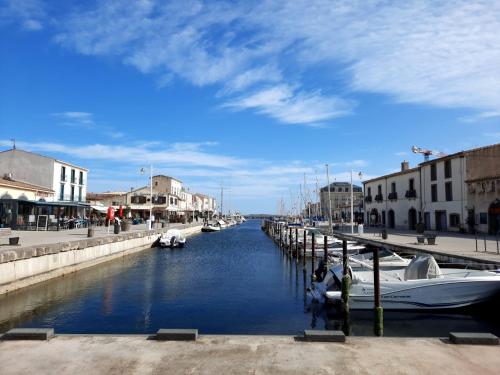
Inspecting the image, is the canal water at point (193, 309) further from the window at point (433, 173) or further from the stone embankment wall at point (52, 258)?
the window at point (433, 173)

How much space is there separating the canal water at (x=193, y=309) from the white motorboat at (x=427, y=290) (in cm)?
50

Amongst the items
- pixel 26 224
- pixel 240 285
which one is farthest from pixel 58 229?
pixel 240 285

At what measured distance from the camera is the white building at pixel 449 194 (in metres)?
38.9

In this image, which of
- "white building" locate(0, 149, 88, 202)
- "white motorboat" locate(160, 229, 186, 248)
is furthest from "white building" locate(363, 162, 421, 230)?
"white building" locate(0, 149, 88, 202)

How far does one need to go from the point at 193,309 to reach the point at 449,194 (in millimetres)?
37266

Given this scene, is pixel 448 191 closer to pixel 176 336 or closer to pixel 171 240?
pixel 171 240

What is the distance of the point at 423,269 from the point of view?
18000 mm

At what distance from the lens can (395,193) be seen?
57688 mm

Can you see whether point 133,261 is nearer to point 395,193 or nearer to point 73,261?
point 73,261

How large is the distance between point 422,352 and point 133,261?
30.3 m

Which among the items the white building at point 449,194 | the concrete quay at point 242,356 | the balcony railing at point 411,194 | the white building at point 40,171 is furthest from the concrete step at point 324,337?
the white building at point 40,171

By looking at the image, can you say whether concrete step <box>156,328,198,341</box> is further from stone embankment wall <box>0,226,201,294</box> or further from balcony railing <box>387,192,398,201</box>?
balcony railing <box>387,192,398,201</box>

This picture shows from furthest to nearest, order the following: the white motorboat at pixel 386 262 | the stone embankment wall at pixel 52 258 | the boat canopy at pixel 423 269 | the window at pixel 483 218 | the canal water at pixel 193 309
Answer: the window at pixel 483 218
the white motorboat at pixel 386 262
the stone embankment wall at pixel 52 258
the boat canopy at pixel 423 269
the canal water at pixel 193 309

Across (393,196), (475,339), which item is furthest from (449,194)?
(475,339)
